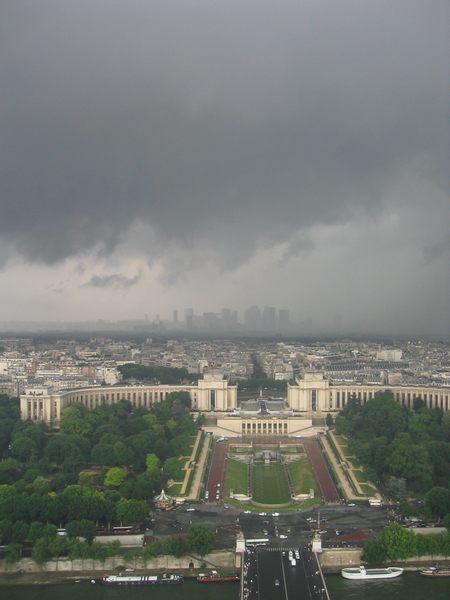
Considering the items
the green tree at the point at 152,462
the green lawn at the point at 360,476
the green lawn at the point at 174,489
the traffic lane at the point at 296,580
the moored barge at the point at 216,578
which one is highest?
the green tree at the point at 152,462

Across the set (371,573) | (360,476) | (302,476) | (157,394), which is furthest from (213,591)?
(157,394)

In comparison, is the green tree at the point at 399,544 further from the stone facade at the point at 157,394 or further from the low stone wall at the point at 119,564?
the stone facade at the point at 157,394

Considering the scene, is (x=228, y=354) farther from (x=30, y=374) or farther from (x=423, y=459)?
(x=423, y=459)

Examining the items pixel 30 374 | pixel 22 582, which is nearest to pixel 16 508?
pixel 22 582

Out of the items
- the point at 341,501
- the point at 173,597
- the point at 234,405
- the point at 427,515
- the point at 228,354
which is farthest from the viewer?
the point at 228,354

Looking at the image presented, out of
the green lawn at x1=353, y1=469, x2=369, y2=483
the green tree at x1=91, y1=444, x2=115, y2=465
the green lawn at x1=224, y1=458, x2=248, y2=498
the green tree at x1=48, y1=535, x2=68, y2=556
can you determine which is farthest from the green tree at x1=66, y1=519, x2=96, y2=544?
the green lawn at x1=353, y1=469, x2=369, y2=483

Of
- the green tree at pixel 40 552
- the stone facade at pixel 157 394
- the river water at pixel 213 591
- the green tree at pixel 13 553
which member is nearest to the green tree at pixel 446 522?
the river water at pixel 213 591
